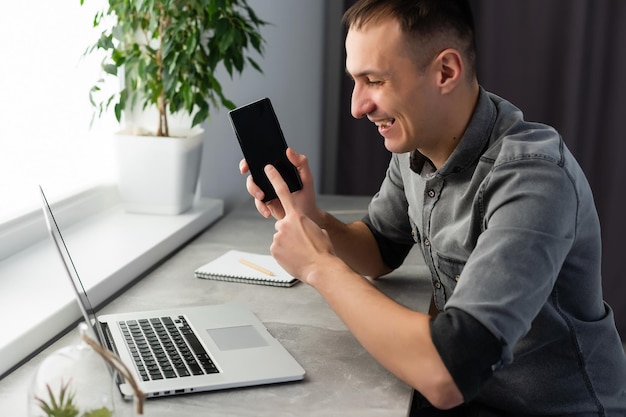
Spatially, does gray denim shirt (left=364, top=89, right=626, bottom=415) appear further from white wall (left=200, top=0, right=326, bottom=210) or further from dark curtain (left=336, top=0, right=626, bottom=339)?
dark curtain (left=336, top=0, right=626, bottom=339)

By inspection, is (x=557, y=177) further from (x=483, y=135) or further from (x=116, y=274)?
(x=116, y=274)

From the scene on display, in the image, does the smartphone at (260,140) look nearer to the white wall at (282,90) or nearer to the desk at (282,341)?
the desk at (282,341)

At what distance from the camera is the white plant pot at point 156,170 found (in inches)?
72.1

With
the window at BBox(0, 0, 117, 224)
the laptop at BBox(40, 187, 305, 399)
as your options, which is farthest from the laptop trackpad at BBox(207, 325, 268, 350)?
the window at BBox(0, 0, 117, 224)

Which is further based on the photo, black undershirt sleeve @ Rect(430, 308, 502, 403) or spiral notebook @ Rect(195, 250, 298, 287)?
spiral notebook @ Rect(195, 250, 298, 287)

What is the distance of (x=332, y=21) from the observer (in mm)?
2869

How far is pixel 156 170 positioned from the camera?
6.08 feet

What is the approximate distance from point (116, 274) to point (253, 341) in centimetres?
37

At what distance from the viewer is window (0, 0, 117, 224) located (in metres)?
1.56

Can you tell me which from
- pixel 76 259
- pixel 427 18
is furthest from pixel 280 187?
pixel 76 259

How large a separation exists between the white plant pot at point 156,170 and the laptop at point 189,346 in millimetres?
577

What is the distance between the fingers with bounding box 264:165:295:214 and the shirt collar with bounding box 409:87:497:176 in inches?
9.6

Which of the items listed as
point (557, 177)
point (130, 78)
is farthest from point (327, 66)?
point (557, 177)

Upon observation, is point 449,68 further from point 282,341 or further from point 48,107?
point 48,107
